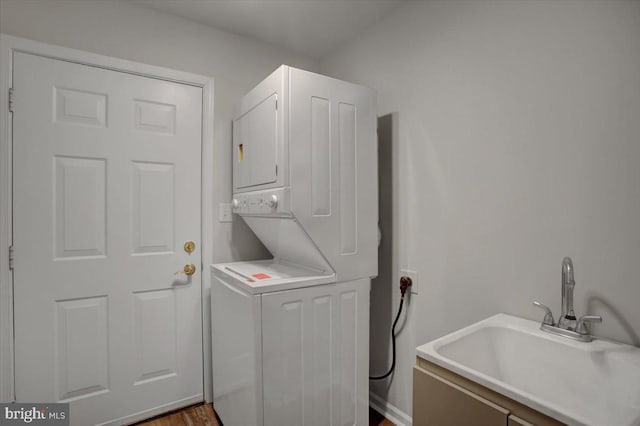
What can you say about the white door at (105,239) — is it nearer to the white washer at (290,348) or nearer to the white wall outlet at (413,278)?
the white washer at (290,348)

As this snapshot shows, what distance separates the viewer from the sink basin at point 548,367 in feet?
3.09

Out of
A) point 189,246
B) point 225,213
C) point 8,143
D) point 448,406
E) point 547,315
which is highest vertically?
point 8,143

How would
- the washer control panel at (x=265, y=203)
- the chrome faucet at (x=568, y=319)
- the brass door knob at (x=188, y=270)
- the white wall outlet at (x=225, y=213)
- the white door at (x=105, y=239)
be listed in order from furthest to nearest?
1. the white wall outlet at (x=225, y=213)
2. the brass door knob at (x=188, y=270)
3. the white door at (x=105, y=239)
4. the washer control panel at (x=265, y=203)
5. the chrome faucet at (x=568, y=319)

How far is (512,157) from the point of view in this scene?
1.44 meters

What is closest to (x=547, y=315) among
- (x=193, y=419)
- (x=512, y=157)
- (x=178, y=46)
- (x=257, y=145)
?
(x=512, y=157)

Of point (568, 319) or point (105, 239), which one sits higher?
point (105, 239)

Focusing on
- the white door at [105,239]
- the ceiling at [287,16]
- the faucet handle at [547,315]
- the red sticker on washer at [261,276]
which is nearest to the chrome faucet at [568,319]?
the faucet handle at [547,315]

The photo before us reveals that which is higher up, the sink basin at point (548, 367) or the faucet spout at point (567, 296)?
the faucet spout at point (567, 296)

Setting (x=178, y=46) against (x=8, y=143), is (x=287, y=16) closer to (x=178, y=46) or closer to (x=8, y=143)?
(x=178, y=46)

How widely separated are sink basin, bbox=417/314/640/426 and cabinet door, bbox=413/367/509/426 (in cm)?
5

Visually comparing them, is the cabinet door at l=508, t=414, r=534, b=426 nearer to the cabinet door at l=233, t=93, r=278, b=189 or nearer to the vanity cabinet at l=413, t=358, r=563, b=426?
the vanity cabinet at l=413, t=358, r=563, b=426

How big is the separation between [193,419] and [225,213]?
129 centimetres

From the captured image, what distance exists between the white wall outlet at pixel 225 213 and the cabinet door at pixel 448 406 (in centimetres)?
156

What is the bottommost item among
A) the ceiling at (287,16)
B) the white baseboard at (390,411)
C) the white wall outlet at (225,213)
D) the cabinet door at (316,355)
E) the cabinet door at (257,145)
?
the white baseboard at (390,411)
